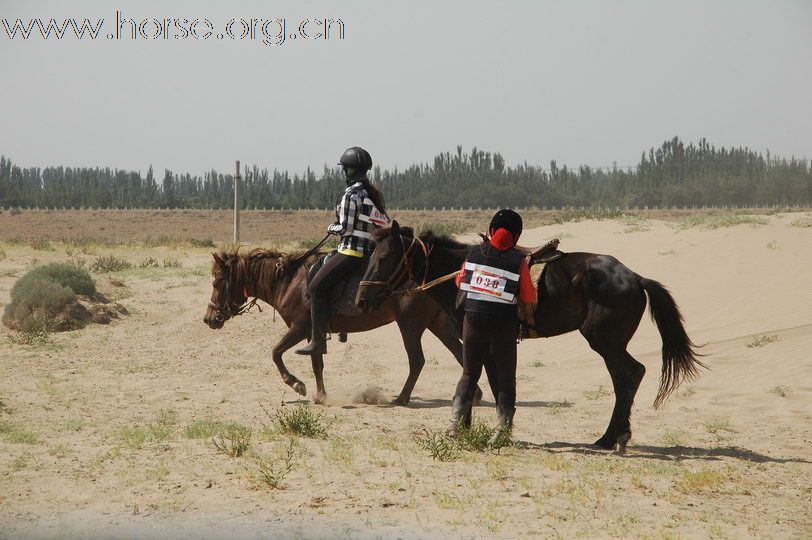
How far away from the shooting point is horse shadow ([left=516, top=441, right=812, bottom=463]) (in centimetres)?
829

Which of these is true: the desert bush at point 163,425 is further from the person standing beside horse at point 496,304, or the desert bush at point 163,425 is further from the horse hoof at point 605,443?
the horse hoof at point 605,443

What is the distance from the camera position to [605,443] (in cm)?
866

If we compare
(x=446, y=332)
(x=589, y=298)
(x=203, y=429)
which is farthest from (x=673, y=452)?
(x=203, y=429)

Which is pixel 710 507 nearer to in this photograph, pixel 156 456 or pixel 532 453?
pixel 532 453

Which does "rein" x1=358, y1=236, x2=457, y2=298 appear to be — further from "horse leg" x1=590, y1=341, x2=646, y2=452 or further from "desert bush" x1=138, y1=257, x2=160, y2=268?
"desert bush" x1=138, y1=257, x2=160, y2=268

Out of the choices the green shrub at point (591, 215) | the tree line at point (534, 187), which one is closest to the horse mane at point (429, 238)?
the green shrub at point (591, 215)

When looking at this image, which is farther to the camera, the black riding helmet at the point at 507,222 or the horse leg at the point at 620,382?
the horse leg at the point at 620,382

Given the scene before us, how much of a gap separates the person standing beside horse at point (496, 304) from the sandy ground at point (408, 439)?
594 mm

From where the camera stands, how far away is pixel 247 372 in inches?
557

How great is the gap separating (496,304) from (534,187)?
122 metres

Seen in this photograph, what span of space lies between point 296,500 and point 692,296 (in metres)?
12.5

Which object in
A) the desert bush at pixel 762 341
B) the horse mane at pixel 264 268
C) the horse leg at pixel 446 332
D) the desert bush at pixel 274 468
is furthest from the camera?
the desert bush at pixel 762 341

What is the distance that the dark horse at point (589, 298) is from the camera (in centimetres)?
857

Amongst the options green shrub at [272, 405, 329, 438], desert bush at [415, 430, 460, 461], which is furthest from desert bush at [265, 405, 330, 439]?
desert bush at [415, 430, 460, 461]
